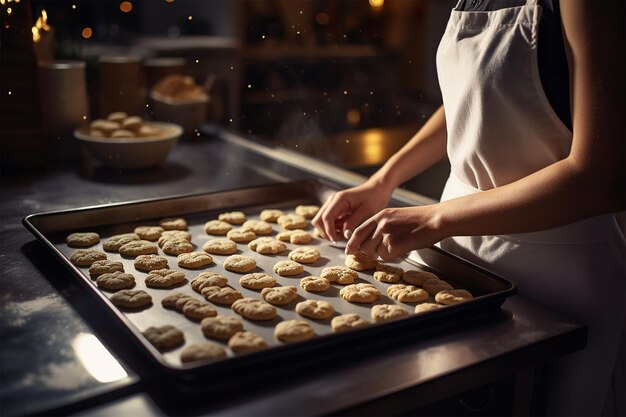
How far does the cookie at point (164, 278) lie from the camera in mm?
1220

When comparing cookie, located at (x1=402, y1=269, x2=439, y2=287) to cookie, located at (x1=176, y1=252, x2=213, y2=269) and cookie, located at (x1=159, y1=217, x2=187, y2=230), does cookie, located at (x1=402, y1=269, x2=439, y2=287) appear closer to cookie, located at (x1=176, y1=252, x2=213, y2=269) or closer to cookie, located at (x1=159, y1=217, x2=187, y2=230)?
cookie, located at (x1=176, y1=252, x2=213, y2=269)

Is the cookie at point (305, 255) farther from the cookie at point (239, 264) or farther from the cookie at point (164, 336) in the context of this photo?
the cookie at point (164, 336)

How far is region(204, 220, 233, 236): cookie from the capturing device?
1.58m

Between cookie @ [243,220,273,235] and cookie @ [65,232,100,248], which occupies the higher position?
cookie @ [65,232,100,248]

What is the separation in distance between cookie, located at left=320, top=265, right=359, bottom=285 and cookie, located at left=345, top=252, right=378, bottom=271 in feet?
0.11

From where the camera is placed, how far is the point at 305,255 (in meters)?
1.38

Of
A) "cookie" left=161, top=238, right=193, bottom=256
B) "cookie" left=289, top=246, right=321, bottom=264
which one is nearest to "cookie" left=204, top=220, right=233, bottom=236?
"cookie" left=161, top=238, right=193, bottom=256

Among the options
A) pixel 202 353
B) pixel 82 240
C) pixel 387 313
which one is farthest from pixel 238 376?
pixel 82 240

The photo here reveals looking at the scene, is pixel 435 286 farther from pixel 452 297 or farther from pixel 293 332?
pixel 293 332

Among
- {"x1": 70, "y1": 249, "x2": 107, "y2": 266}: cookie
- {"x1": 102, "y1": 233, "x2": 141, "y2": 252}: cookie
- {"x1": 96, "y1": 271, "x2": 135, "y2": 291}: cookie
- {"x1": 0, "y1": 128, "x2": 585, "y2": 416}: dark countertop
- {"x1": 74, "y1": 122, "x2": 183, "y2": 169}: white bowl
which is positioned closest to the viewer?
{"x1": 0, "y1": 128, "x2": 585, "y2": 416}: dark countertop

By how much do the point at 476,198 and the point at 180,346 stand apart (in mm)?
564

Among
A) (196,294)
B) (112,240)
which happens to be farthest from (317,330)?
(112,240)

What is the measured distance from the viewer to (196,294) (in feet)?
Answer: 3.97

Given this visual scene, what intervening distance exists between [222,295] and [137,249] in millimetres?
327
